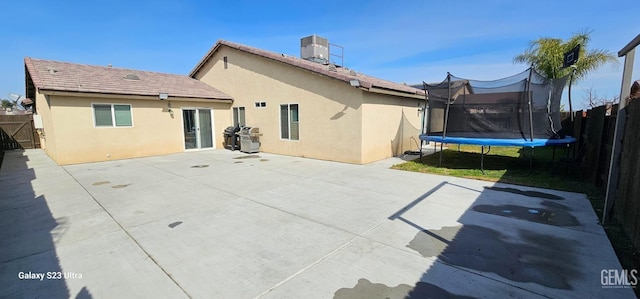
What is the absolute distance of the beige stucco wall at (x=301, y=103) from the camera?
870 centimetres

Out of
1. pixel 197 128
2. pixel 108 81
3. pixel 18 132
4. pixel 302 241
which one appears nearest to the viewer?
pixel 302 241

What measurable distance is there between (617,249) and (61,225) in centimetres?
714

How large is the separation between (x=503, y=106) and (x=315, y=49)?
32.1 feet

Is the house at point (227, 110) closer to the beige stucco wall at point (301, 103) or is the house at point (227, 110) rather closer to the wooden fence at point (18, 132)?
the beige stucco wall at point (301, 103)

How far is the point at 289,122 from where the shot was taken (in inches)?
415

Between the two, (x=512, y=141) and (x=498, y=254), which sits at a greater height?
(x=512, y=141)

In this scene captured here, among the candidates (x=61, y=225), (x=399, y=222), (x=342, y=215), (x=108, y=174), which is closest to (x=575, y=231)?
(x=399, y=222)

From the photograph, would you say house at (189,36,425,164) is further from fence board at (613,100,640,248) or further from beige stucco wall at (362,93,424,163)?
fence board at (613,100,640,248)

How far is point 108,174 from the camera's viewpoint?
7387 mm

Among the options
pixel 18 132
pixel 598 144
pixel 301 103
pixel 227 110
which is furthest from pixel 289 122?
pixel 18 132

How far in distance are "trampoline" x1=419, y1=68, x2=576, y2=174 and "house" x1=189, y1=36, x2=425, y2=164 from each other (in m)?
1.97

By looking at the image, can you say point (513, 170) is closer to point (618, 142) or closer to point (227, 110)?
point (618, 142)

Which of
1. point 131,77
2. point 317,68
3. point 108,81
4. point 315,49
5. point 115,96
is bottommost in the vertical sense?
point 115,96

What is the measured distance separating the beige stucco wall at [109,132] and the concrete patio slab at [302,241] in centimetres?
341
